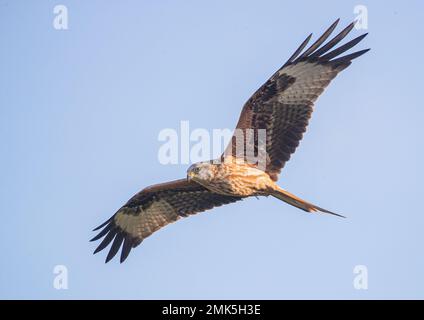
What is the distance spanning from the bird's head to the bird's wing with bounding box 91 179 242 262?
0.89 meters

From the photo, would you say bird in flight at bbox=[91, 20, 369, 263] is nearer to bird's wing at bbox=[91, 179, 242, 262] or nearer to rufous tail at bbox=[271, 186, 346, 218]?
rufous tail at bbox=[271, 186, 346, 218]

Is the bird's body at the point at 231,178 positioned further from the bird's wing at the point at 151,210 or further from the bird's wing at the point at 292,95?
the bird's wing at the point at 151,210

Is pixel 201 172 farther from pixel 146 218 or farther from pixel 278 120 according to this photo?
pixel 146 218

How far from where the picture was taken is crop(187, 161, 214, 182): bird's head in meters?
11.5

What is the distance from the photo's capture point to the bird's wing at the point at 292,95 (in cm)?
1146

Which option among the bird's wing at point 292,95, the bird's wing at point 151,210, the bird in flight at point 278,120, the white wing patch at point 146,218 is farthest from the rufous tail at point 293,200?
the white wing patch at point 146,218

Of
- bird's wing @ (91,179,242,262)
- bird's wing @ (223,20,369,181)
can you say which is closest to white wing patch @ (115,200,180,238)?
bird's wing @ (91,179,242,262)

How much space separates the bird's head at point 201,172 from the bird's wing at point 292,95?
0.37m

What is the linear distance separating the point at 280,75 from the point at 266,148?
103 cm

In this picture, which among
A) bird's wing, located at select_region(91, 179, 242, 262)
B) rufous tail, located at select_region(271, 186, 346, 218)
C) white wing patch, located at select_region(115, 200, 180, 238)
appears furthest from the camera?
white wing patch, located at select_region(115, 200, 180, 238)

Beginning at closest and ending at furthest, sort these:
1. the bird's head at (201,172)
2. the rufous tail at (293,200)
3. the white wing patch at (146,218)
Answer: the rufous tail at (293,200) < the bird's head at (201,172) < the white wing patch at (146,218)

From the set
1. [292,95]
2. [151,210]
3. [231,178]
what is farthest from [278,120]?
[151,210]

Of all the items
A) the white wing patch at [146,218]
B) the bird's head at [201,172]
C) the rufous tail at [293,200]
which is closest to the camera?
the rufous tail at [293,200]
